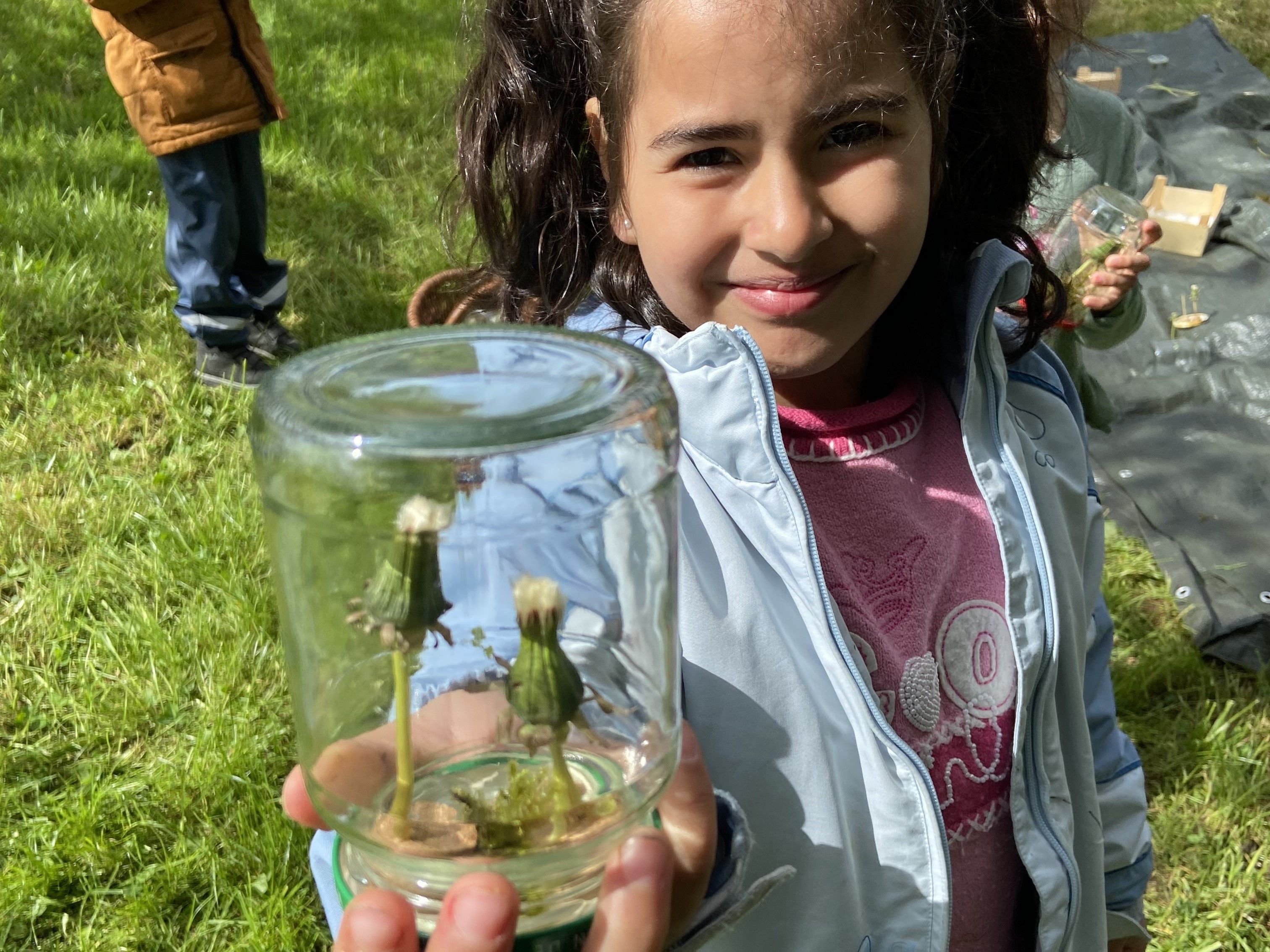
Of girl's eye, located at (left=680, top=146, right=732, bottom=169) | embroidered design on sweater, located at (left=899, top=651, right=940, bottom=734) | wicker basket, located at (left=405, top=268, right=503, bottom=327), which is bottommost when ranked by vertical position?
wicker basket, located at (left=405, top=268, right=503, bottom=327)

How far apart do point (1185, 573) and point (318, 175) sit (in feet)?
11.6

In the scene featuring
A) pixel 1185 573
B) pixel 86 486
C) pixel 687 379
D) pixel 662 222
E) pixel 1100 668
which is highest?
pixel 662 222

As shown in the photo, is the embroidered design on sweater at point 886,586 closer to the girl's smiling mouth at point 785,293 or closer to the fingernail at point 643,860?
the girl's smiling mouth at point 785,293

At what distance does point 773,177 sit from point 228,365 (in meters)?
2.72

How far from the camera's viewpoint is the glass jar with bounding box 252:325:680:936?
0.71 m

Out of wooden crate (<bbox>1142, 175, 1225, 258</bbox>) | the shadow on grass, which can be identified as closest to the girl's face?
the shadow on grass

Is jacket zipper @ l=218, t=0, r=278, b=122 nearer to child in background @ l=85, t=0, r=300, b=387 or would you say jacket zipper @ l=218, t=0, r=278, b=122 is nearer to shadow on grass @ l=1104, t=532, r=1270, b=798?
child in background @ l=85, t=0, r=300, b=387

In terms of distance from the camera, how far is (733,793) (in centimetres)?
118

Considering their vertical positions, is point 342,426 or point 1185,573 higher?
point 342,426

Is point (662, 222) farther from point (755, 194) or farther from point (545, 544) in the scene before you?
point (545, 544)

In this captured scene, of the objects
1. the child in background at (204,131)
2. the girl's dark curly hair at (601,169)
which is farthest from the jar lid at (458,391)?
the child in background at (204,131)

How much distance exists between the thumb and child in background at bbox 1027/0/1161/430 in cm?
164

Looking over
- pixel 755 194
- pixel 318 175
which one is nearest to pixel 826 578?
pixel 755 194

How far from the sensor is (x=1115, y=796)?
1623 mm
